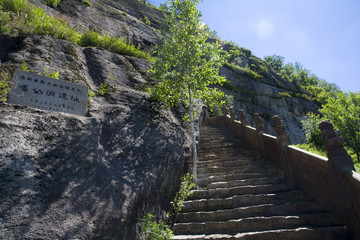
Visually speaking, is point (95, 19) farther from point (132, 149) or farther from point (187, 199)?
point (187, 199)

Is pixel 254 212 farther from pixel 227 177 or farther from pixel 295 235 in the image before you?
pixel 227 177

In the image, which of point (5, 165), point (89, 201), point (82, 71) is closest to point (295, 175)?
point (89, 201)

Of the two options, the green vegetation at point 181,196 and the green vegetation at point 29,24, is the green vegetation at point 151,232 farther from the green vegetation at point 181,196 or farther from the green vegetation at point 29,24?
the green vegetation at point 29,24

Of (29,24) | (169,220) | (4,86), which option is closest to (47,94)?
(4,86)

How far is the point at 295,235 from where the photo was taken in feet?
14.7

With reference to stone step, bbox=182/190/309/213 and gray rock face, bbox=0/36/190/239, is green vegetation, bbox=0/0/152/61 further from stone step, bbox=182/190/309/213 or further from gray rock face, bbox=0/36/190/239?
stone step, bbox=182/190/309/213

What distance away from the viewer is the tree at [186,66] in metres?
7.43

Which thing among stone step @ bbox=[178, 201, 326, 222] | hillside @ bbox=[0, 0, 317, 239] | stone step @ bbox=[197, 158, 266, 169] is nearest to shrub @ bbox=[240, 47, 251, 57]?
hillside @ bbox=[0, 0, 317, 239]

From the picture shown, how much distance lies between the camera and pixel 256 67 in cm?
4247

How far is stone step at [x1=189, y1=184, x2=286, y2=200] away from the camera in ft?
20.0

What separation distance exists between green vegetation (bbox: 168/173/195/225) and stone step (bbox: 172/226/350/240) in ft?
2.60

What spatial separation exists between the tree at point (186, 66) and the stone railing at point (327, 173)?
292cm

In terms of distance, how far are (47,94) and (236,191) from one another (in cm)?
578

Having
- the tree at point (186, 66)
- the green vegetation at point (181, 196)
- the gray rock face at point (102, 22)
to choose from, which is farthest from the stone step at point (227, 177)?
the gray rock face at point (102, 22)
